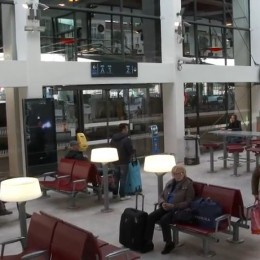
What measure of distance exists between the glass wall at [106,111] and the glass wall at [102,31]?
1.01 m

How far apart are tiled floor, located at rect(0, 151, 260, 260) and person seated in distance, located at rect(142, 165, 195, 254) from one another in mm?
164

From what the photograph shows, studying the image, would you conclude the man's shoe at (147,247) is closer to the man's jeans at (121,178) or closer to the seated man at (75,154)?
the man's jeans at (121,178)

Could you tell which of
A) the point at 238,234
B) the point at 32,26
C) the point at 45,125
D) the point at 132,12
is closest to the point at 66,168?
the point at 45,125

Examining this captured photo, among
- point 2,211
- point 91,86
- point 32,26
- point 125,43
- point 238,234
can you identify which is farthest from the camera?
point 125,43

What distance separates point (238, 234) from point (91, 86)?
24.8 feet

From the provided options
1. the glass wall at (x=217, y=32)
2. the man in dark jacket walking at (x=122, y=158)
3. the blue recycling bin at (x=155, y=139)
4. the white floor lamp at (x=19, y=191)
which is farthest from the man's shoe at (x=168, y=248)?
the glass wall at (x=217, y=32)

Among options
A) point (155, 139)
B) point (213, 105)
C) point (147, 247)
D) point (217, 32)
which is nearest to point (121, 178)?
point (147, 247)

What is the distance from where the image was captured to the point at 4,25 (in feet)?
37.3

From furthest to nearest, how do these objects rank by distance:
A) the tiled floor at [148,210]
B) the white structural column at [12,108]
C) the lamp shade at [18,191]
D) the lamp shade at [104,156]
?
the white structural column at [12,108]
the lamp shade at [104,156]
the tiled floor at [148,210]
the lamp shade at [18,191]

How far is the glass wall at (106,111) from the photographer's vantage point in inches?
508

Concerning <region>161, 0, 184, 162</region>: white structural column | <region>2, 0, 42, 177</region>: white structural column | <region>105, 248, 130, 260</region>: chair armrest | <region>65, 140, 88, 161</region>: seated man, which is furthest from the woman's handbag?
<region>161, 0, 184, 162</region>: white structural column

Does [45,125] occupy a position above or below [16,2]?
below

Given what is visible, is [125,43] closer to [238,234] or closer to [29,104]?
[29,104]

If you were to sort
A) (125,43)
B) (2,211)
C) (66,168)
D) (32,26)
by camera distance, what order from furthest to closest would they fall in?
(125,43) < (32,26) < (66,168) < (2,211)
